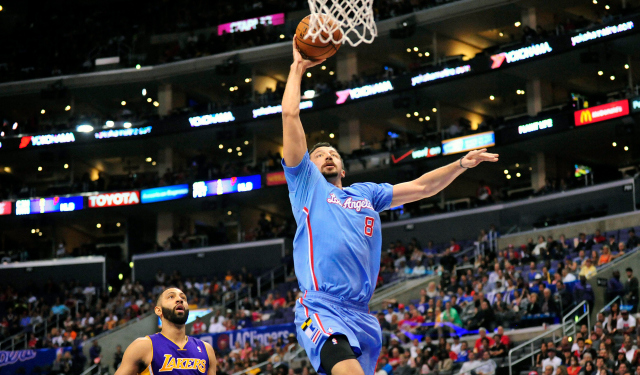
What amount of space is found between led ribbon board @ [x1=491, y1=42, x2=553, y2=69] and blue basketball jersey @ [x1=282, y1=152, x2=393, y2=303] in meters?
27.4

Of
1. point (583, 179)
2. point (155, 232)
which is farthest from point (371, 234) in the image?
point (155, 232)

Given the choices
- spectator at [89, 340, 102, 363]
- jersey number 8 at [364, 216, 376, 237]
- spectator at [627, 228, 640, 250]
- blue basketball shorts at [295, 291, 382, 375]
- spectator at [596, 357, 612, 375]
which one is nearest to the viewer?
blue basketball shorts at [295, 291, 382, 375]

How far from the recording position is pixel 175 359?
22.2 feet

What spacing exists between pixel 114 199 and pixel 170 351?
108 ft

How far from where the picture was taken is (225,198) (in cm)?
3831

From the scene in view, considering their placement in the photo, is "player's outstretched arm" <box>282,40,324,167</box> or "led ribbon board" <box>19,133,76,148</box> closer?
"player's outstretched arm" <box>282,40,324,167</box>

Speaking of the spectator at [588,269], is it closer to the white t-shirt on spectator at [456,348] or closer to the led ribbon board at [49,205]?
the white t-shirt on spectator at [456,348]

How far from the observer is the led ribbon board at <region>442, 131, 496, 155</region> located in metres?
31.6

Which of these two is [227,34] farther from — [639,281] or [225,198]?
[639,281]

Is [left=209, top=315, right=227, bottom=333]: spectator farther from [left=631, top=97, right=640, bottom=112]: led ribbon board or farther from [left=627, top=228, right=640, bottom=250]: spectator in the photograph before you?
[left=631, top=97, right=640, bottom=112]: led ribbon board

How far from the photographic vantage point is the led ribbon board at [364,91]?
3419 centimetres

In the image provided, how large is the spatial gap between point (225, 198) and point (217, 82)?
25.2ft

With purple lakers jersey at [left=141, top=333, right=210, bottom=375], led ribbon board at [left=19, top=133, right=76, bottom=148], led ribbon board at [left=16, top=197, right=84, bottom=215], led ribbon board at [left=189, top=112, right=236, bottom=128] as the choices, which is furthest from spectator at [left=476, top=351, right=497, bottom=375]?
led ribbon board at [left=19, top=133, right=76, bottom=148]


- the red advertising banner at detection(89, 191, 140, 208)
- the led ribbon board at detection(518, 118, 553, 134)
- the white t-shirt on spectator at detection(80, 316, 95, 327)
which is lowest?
the white t-shirt on spectator at detection(80, 316, 95, 327)
